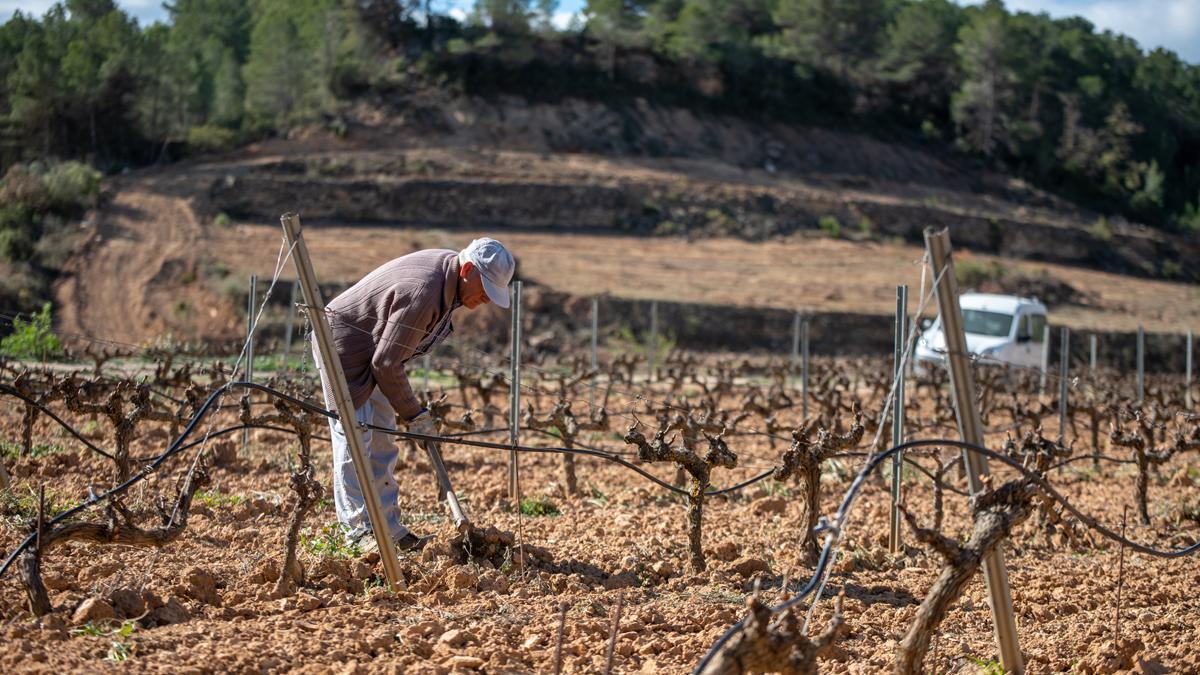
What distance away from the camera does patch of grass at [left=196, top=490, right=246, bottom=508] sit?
6336 millimetres

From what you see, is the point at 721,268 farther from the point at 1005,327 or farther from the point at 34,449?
the point at 34,449

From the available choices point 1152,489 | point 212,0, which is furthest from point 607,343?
point 212,0

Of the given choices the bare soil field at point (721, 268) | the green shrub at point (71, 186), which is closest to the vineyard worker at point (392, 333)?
the bare soil field at point (721, 268)

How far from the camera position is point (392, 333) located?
5.03 m

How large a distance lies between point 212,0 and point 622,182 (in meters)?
31.4

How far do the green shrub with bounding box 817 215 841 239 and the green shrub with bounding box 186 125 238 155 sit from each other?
1983 cm

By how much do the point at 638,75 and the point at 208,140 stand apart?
735 inches

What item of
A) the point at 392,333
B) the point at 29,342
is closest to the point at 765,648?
the point at 392,333

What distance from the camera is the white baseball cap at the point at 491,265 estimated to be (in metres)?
5.19

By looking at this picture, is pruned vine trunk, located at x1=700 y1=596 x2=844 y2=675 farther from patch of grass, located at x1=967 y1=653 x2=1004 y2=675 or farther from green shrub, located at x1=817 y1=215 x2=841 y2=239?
green shrub, located at x1=817 y1=215 x2=841 y2=239

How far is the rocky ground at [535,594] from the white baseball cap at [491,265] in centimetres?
113

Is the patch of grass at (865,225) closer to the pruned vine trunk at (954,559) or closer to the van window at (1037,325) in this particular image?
the van window at (1037,325)

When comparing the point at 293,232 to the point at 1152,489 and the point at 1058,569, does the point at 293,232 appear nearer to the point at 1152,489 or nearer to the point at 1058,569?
the point at 1058,569

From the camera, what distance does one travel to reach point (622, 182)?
37.0m
